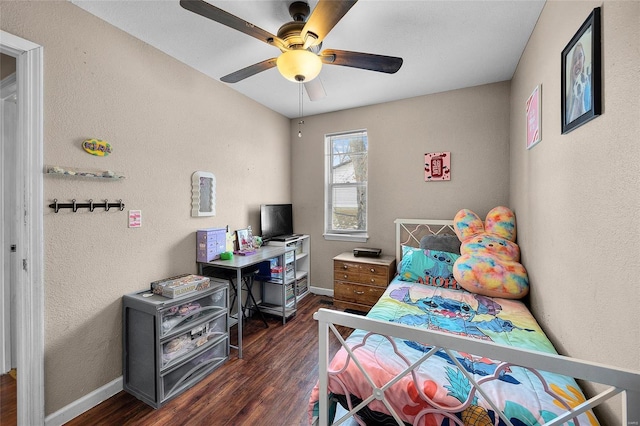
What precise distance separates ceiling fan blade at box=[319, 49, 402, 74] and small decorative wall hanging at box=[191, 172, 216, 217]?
1600 mm

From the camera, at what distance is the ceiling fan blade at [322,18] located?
1.20 m

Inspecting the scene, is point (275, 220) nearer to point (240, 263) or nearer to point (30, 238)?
point (240, 263)

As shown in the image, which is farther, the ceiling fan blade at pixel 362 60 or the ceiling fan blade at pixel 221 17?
the ceiling fan blade at pixel 362 60

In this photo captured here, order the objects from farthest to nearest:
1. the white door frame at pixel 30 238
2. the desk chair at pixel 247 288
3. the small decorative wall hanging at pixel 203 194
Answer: the desk chair at pixel 247 288, the small decorative wall hanging at pixel 203 194, the white door frame at pixel 30 238

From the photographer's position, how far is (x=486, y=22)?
1.81 m

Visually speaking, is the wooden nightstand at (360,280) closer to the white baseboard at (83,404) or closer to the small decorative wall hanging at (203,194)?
A: the small decorative wall hanging at (203,194)

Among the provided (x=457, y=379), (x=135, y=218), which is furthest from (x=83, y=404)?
(x=457, y=379)

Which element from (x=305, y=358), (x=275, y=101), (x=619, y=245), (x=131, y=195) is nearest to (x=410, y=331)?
(x=619, y=245)

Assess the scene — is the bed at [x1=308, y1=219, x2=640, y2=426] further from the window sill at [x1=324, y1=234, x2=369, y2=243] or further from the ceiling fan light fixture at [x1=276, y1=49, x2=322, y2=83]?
the window sill at [x1=324, y1=234, x2=369, y2=243]

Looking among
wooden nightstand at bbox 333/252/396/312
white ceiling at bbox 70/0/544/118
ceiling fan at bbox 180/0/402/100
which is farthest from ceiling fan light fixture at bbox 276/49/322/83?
wooden nightstand at bbox 333/252/396/312

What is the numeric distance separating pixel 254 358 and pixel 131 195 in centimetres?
172

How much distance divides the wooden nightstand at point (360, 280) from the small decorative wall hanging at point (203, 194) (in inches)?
62.8

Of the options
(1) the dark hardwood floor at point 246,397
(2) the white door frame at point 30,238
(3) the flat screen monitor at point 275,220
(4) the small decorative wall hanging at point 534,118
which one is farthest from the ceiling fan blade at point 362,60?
(1) the dark hardwood floor at point 246,397

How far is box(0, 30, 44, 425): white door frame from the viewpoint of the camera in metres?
1.46
